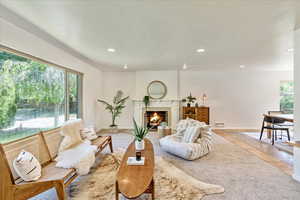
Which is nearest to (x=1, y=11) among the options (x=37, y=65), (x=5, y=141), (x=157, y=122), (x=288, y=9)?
(x=37, y=65)

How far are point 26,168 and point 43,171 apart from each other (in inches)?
12.0

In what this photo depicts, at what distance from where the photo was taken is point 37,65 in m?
2.98

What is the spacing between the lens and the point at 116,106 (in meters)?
6.56

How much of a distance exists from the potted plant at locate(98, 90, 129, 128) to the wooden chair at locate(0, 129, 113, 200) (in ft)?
10.4

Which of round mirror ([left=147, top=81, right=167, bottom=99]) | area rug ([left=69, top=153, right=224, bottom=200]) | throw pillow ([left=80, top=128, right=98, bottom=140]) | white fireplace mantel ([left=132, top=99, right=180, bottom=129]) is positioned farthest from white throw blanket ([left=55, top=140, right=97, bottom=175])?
round mirror ([left=147, top=81, right=167, bottom=99])

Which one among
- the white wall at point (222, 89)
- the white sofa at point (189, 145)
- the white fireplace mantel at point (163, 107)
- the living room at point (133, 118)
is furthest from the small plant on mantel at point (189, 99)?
the white sofa at point (189, 145)

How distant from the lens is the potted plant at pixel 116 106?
20.6 feet

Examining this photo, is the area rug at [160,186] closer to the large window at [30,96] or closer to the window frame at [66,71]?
the large window at [30,96]

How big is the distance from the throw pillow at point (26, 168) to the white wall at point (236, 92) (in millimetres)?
5609

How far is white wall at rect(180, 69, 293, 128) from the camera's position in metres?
6.51

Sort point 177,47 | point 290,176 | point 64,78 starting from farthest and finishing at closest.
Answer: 1. point 64,78
2. point 177,47
3. point 290,176

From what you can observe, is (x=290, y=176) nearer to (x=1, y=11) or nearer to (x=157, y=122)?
(x=157, y=122)

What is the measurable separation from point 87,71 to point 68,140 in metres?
2.77

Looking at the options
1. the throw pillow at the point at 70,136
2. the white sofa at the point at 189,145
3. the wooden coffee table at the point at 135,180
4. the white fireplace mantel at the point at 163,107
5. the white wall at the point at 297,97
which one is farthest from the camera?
the white fireplace mantel at the point at 163,107
